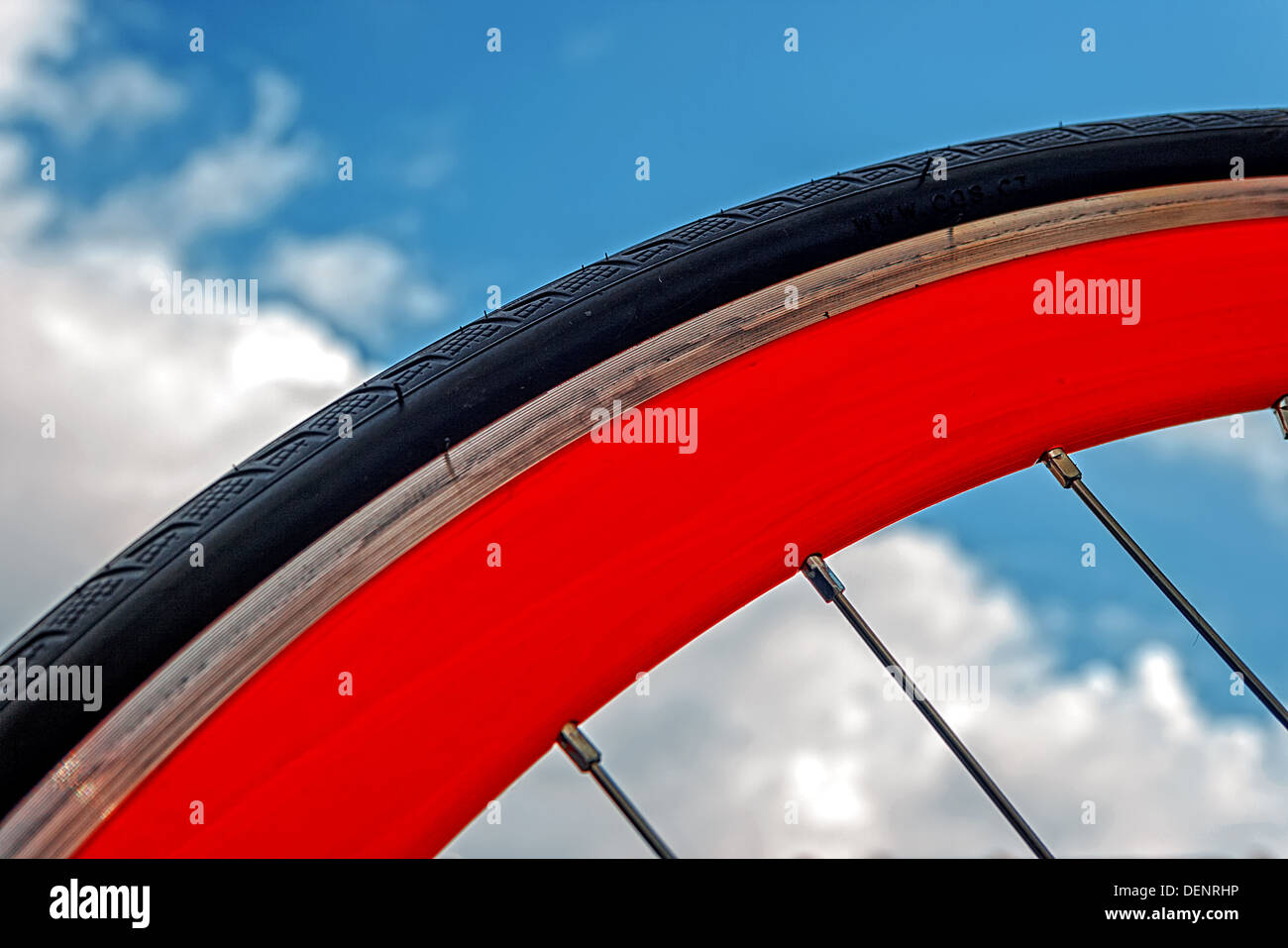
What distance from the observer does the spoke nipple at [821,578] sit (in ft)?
10.2

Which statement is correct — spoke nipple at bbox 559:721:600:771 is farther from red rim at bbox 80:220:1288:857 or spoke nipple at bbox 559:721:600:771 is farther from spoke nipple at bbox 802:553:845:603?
spoke nipple at bbox 802:553:845:603

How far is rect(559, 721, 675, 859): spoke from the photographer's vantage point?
2586 millimetres

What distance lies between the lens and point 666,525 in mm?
2889

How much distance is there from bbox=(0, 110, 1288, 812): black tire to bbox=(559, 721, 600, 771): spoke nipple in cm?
107

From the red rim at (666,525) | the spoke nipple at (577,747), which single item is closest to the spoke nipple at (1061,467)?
the red rim at (666,525)

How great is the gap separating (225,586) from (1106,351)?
297cm

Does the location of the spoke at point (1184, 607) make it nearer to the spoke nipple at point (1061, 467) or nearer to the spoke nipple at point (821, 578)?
the spoke nipple at point (1061, 467)

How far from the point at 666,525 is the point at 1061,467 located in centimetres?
175

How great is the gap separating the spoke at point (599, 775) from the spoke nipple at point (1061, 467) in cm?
207
